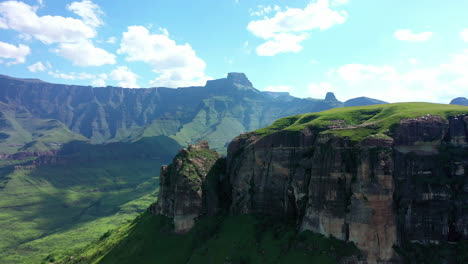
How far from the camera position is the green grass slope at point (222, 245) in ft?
231

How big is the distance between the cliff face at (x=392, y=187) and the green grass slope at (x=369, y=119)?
2.89 meters

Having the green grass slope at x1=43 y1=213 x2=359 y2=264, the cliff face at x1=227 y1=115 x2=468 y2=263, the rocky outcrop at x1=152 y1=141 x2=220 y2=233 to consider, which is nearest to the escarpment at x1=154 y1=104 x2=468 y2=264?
the cliff face at x1=227 y1=115 x2=468 y2=263

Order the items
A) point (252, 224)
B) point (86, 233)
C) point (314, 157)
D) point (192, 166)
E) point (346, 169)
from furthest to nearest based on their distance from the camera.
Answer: point (86, 233) → point (192, 166) → point (252, 224) → point (314, 157) → point (346, 169)

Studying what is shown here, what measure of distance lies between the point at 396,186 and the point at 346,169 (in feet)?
35.3

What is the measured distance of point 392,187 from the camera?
6719 centimetres

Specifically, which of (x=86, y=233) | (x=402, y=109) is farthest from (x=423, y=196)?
(x=86, y=233)

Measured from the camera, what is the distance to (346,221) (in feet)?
225

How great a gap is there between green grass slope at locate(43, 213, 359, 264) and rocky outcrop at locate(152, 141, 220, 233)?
3.38 m

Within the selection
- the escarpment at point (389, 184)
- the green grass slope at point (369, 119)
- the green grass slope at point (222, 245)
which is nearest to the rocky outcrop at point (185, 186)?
Result: the green grass slope at point (222, 245)

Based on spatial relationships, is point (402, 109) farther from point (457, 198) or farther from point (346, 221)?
point (346, 221)

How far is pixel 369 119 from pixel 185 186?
55267 millimetres

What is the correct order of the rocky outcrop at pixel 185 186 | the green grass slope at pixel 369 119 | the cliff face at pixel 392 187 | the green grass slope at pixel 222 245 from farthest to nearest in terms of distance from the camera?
the rocky outcrop at pixel 185 186
the green grass slope at pixel 369 119
the green grass slope at pixel 222 245
the cliff face at pixel 392 187

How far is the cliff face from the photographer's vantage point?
65562 mm

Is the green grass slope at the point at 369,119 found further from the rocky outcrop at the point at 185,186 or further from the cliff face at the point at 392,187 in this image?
the rocky outcrop at the point at 185,186
